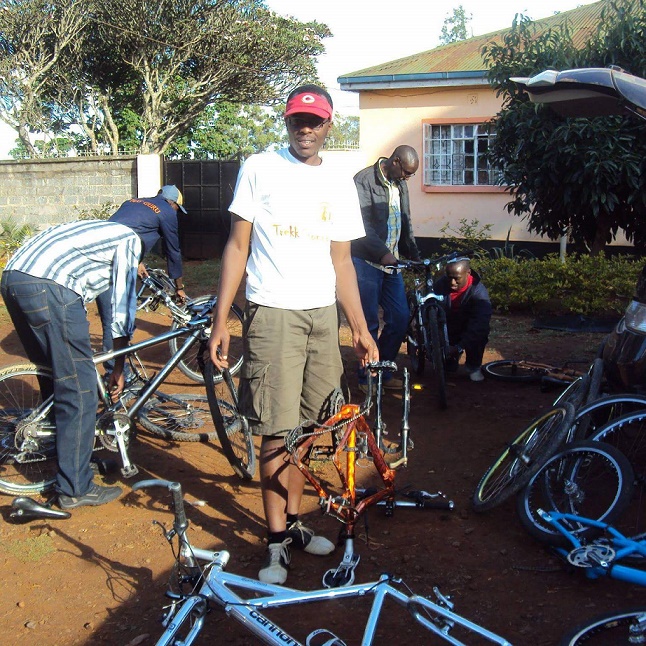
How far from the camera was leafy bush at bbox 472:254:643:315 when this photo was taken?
355 inches

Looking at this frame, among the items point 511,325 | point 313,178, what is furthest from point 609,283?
point 313,178

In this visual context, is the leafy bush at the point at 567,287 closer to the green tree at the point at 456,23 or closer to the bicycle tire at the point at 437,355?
the bicycle tire at the point at 437,355

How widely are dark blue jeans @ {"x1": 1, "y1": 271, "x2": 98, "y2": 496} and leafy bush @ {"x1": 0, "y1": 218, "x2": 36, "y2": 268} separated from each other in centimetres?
1173

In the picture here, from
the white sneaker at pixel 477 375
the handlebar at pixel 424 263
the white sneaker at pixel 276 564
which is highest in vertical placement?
the handlebar at pixel 424 263

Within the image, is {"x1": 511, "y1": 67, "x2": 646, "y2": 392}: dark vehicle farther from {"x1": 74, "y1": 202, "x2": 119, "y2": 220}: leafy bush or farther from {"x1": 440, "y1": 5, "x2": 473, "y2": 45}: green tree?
{"x1": 440, "y1": 5, "x2": 473, "y2": 45}: green tree

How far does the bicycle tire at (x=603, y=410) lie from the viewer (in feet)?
13.1

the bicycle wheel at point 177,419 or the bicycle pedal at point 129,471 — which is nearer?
the bicycle pedal at point 129,471

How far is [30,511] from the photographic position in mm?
4109

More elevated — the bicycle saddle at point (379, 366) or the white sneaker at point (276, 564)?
the bicycle saddle at point (379, 366)

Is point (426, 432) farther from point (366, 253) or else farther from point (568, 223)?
point (568, 223)

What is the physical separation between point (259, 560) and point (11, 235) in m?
14.1

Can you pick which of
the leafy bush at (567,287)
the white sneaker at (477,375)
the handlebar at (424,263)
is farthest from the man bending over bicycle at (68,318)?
the leafy bush at (567,287)

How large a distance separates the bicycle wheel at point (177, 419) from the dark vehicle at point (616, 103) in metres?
2.61

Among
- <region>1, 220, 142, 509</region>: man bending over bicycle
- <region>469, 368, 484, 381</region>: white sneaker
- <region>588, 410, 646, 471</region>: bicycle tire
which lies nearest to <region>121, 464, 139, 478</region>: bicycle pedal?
<region>1, 220, 142, 509</region>: man bending over bicycle
